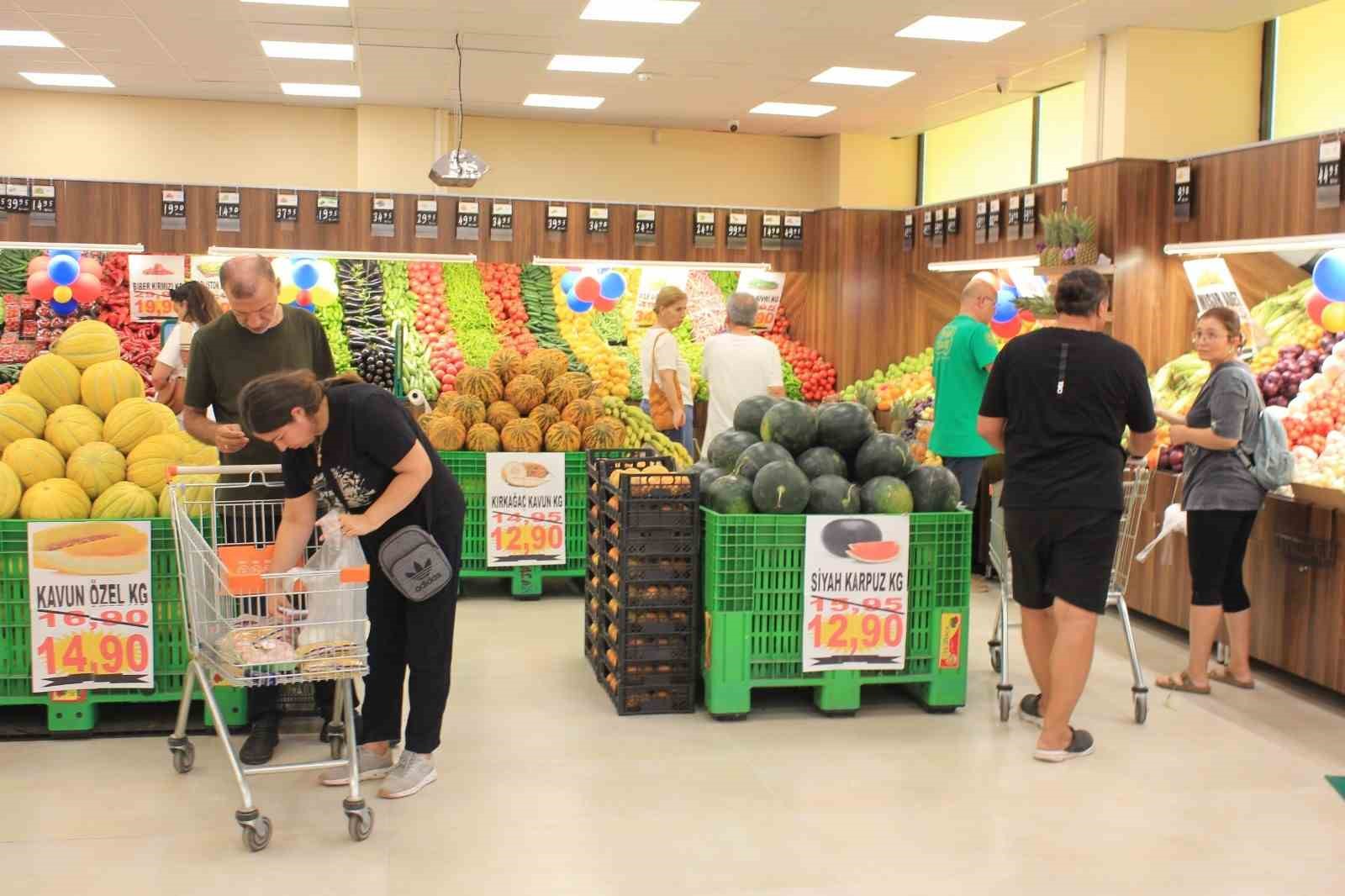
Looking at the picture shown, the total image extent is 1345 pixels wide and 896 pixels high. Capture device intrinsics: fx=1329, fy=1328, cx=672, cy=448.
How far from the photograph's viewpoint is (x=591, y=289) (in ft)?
35.6

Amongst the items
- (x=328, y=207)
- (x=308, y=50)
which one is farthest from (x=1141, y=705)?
(x=308, y=50)

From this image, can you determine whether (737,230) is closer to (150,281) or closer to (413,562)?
(150,281)

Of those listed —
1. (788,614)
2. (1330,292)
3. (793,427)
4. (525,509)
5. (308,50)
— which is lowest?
(788,614)

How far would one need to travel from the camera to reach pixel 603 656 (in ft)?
17.7

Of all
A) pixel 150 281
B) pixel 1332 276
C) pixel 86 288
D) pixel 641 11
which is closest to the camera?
pixel 1332 276

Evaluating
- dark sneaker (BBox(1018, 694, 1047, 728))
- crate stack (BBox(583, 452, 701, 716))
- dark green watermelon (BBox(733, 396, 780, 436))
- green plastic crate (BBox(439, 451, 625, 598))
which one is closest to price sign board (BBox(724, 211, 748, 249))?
green plastic crate (BBox(439, 451, 625, 598))

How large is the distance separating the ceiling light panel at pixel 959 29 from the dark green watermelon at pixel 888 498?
14.8 ft

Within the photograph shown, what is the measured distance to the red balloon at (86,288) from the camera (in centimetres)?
1013

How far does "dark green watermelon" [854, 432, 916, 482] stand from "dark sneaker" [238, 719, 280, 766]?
238cm

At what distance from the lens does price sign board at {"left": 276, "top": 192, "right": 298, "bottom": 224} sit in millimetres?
10500

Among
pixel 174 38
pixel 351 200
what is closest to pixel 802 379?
pixel 351 200

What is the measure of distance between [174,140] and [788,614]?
10.6 m

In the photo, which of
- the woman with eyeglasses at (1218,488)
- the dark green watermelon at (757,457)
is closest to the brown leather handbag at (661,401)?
the dark green watermelon at (757,457)

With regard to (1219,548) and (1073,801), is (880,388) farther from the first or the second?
(1073,801)
